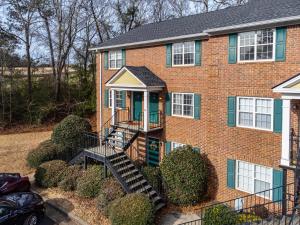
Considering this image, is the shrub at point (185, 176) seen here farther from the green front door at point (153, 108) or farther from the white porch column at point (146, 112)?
the green front door at point (153, 108)

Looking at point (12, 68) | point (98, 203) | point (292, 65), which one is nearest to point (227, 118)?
point (292, 65)

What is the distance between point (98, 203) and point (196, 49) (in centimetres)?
914

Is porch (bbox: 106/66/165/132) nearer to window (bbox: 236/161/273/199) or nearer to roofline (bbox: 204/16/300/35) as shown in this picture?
roofline (bbox: 204/16/300/35)

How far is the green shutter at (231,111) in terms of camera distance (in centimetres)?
1366

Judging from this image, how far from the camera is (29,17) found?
35.1 metres

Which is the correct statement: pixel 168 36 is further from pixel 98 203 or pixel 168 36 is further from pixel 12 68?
pixel 12 68

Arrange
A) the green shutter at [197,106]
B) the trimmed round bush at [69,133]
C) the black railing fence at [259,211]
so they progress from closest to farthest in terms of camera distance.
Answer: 1. the black railing fence at [259,211]
2. the green shutter at [197,106]
3. the trimmed round bush at [69,133]

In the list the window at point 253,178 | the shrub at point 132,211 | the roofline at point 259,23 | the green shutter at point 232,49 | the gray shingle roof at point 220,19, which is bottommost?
the shrub at point 132,211

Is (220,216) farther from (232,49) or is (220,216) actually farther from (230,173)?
(232,49)

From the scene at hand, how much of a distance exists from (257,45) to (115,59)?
11.0 m

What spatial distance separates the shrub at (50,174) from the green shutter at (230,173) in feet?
30.3

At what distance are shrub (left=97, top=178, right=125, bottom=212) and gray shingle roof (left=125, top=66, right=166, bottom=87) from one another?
567cm

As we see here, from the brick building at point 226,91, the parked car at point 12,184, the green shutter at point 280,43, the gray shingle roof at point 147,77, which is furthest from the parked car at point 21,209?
the green shutter at point 280,43

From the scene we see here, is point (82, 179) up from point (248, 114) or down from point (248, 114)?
down
